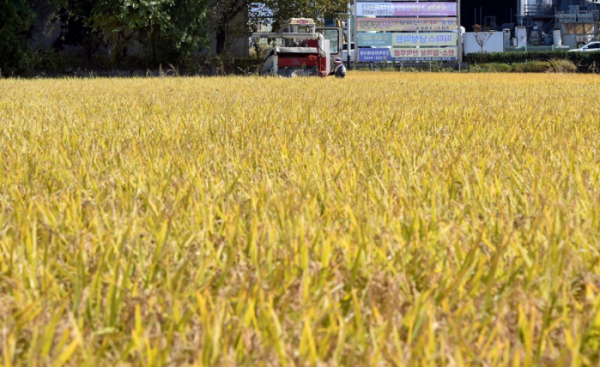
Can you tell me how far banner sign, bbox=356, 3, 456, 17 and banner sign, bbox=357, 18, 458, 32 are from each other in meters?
1.09

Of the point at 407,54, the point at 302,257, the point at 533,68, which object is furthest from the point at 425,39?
the point at 302,257

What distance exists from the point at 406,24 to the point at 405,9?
1455 millimetres

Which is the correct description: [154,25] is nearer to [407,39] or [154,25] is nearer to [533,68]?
[407,39]

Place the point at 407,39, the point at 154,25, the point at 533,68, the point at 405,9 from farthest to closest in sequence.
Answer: the point at 405,9, the point at 407,39, the point at 533,68, the point at 154,25

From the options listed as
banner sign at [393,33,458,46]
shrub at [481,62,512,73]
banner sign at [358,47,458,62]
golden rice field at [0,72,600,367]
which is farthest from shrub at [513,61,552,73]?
golden rice field at [0,72,600,367]

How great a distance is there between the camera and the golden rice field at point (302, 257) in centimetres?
120

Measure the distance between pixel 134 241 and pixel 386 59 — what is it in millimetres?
35674

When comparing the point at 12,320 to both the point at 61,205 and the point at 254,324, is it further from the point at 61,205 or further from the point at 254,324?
the point at 61,205

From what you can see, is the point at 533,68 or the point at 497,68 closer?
the point at 533,68

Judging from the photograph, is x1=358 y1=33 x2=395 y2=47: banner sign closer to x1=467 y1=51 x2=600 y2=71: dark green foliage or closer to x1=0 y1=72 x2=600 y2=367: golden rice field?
x1=467 y1=51 x2=600 y2=71: dark green foliage

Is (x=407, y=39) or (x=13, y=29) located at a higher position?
(x=407, y=39)

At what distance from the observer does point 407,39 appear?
3659 centimetres

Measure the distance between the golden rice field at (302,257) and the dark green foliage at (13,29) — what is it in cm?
1845

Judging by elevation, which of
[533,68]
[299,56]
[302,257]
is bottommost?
[302,257]
